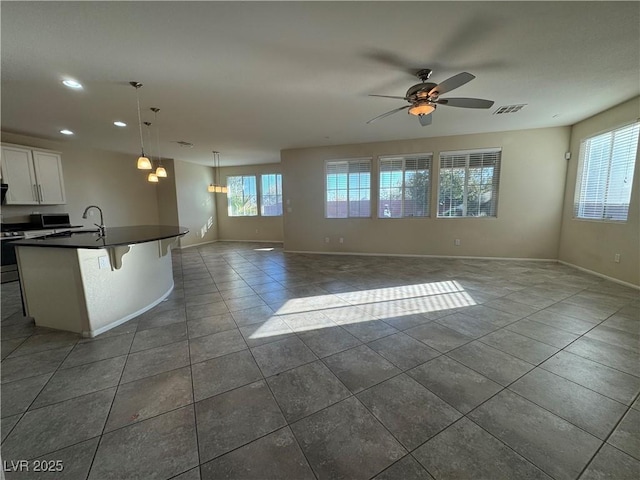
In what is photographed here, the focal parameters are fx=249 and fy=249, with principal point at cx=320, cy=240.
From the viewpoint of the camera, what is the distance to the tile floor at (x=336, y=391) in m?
1.26

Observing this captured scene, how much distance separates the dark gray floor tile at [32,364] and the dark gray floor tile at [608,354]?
4.40m

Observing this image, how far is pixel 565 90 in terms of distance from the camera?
3.38m

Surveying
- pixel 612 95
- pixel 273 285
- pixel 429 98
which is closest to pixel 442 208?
pixel 612 95

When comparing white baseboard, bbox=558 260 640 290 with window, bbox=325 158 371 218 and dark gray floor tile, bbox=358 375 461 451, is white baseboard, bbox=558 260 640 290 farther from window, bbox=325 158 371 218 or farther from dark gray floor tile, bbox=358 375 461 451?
dark gray floor tile, bbox=358 375 461 451

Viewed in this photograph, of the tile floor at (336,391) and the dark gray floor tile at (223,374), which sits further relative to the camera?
the dark gray floor tile at (223,374)

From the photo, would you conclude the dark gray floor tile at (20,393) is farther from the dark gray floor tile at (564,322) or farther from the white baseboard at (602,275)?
the white baseboard at (602,275)

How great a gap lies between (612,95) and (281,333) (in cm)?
557

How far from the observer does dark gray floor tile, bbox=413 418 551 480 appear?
118 centimetres

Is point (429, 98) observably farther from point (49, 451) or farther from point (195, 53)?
point (49, 451)

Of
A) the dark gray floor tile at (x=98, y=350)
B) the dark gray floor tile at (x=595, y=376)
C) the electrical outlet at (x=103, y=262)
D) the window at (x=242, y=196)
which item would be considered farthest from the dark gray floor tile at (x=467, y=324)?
the window at (x=242, y=196)

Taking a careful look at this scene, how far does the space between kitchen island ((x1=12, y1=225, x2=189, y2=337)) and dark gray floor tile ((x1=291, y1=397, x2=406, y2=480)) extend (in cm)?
242

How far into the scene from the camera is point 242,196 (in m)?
8.95

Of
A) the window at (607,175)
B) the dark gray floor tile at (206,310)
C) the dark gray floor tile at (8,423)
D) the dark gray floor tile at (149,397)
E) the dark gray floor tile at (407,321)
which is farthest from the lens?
the window at (607,175)

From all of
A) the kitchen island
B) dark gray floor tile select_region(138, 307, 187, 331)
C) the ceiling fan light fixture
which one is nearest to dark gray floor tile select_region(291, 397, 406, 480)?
dark gray floor tile select_region(138, 307, 187, 331)
